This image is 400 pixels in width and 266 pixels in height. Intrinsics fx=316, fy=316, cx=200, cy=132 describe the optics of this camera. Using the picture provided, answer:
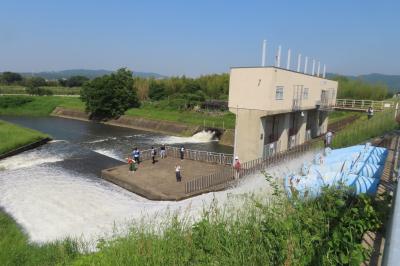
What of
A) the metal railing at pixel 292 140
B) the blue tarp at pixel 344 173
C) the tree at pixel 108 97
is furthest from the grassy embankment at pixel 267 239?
the tree at pixel 108 97

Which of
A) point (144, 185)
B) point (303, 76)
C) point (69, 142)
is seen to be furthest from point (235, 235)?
point (69, 142)

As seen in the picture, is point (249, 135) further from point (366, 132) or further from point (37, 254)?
point (37, 254)

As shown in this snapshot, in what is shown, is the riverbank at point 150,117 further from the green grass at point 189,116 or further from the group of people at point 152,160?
the group of people at point 152,160

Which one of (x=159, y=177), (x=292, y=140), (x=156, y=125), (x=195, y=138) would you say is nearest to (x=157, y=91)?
(x=156, y=125)

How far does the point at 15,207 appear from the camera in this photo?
569 inches

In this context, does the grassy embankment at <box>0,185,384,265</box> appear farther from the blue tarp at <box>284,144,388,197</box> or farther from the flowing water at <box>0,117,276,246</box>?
the flowing water at <box>0,117,276,246</box>

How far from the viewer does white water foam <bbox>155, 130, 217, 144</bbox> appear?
34.6 meters

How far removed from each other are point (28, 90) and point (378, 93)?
243 feet

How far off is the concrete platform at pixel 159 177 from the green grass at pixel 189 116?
1842 centimetres

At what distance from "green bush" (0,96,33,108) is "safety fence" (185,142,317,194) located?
187 ft

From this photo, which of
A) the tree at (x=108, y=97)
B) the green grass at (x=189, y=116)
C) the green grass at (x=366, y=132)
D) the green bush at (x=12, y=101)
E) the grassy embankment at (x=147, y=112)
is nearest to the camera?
the green grass at (x=366, y=132)

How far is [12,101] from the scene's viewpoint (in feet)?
199

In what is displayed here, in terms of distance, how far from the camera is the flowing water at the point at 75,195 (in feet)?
38.2

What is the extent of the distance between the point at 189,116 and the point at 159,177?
2570cm
